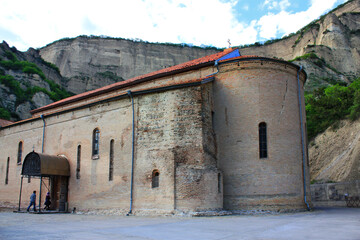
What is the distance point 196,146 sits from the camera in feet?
53.6

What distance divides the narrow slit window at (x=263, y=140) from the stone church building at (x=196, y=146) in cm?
5

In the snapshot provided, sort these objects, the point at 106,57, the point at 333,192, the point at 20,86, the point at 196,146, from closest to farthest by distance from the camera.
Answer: the point at 196,146
the point at 333,192
the point at 20,86
the point at 106,57

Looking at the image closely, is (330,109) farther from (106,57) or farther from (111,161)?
(106,57)

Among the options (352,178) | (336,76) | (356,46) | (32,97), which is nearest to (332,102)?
(352,178)

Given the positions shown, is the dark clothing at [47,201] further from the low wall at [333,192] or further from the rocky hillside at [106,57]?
the rocky hillside at [106,57]

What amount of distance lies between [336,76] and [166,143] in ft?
172

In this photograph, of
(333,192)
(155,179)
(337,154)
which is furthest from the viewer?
(337,154)

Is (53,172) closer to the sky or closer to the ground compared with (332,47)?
closer to the ground

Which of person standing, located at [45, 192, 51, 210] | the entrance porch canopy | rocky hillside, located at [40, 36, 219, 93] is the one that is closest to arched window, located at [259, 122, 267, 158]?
the entrance porch canopy

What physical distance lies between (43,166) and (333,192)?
21.0 meters

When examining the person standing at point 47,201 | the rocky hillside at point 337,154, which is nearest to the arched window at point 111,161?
the person standing at point 47,201

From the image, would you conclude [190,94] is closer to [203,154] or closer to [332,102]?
[203,154]

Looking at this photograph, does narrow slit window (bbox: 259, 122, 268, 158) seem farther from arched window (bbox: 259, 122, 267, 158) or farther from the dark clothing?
the dark clothing

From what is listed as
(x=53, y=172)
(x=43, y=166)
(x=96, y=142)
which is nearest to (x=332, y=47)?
(x=96, y=142)
